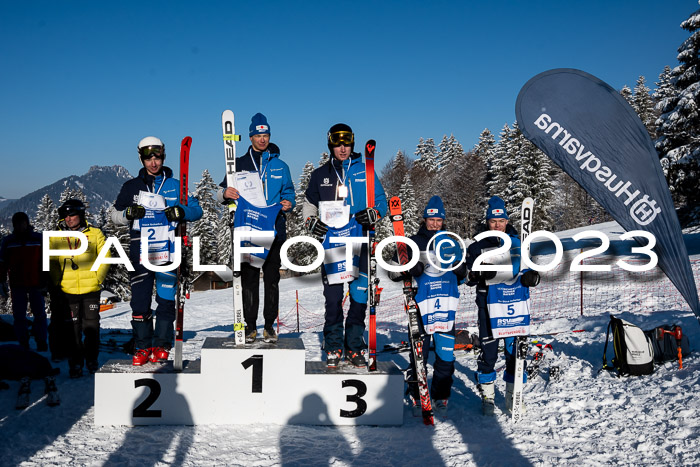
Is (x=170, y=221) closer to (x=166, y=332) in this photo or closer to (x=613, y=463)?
(x=166, y=332)

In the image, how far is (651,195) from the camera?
573cm

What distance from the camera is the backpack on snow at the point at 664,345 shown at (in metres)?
6.09

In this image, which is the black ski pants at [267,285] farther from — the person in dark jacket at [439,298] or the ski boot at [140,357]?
the person in dark jacket at [439,298]

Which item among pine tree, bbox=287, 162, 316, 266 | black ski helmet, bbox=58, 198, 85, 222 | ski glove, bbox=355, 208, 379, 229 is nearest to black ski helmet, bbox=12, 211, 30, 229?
black ski helmet, bbox=58, 198, 85, 222

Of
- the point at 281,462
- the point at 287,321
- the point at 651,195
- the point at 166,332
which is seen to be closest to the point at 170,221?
the point at 166,332

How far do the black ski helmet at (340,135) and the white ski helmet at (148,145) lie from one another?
73.0 inches

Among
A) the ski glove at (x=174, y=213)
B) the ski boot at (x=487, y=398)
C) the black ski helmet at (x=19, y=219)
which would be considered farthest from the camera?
the black ski helmet at (x=19, y=219)

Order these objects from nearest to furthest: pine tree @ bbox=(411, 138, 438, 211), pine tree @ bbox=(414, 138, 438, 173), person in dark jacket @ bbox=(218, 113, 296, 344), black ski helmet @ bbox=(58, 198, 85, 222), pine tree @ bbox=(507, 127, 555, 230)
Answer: person in dark jacket @ bbox=(218, 113, 296, 344), black ski helmet @ bbox=(58, 198, 85, 222), pine tree @ bbox=(507, 127, 555, 230), pine tree @ bbox=(411, 138, 438, 211), pine tree @ bbox=(414, 138, 438, 173)

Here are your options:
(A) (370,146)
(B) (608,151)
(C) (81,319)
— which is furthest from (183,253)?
(B) (608,151)

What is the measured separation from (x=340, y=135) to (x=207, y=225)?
3643 cm

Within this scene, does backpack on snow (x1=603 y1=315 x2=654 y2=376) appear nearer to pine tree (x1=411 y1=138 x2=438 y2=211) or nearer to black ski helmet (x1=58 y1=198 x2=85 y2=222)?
black ski helmet (x1=58 y1=198 x2=85 y2=222)

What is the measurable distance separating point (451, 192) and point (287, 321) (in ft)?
123

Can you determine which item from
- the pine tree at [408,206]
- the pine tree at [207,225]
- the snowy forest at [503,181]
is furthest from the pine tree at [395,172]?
the pine tree at [207,225]

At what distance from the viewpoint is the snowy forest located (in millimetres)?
20188
